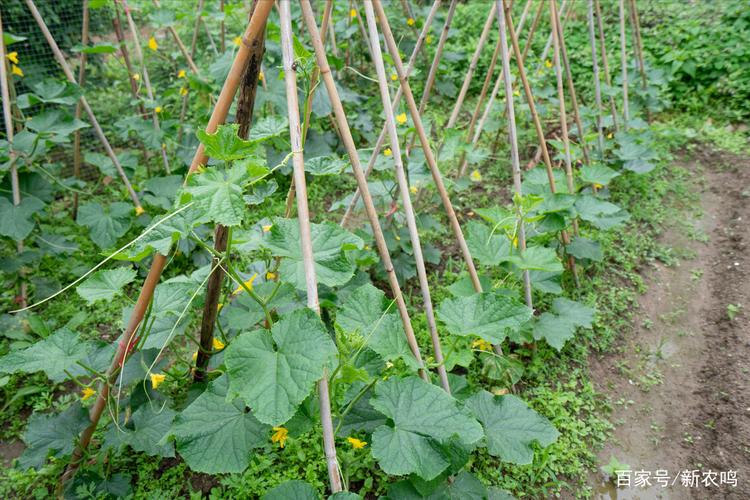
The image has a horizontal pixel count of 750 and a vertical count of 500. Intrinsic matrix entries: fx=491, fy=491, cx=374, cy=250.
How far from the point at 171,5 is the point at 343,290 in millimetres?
5719

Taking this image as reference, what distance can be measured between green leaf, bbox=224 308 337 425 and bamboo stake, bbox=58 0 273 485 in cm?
42

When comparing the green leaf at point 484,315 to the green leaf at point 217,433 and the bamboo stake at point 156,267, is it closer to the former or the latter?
the green leaf at point 217,433

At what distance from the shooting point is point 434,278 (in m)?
2.80

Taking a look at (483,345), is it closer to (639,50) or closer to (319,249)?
(319,249)

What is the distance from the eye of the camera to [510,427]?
1683 millimetres

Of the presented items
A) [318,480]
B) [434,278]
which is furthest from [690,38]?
[318,480]

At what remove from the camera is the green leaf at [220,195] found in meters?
1.06

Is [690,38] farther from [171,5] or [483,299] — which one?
[171,5]

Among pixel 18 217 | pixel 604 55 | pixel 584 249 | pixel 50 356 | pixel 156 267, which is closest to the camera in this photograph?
pixel 156 267

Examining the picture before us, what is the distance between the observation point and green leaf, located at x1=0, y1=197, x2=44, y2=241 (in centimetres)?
244

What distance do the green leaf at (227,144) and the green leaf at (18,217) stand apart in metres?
1.87

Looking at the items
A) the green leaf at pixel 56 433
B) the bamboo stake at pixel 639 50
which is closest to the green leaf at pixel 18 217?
the green leaf at pixel 56 433

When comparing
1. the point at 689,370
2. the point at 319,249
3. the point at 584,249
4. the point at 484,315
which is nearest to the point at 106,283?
the point at 319,249

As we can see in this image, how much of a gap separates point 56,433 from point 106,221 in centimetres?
136
